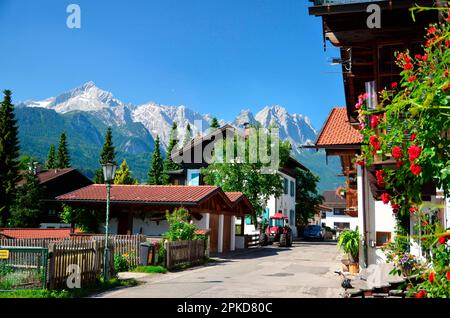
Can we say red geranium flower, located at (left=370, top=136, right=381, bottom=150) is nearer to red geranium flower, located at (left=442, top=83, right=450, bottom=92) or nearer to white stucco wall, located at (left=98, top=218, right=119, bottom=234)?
red geranium flower, located at (left=442, top=83, right=450, bottom=92)

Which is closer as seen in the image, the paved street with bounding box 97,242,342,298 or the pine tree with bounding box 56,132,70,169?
the paved street with bounding box 97,242,342,298

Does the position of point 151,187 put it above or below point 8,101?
below

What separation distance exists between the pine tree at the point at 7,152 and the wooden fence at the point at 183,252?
120ft

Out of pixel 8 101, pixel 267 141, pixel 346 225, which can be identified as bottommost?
pixel 346 225

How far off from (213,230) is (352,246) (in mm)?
12891

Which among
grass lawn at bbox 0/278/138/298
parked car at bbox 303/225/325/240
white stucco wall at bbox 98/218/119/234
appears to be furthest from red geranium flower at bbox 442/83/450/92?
parked car at bbox 303/225/325/240

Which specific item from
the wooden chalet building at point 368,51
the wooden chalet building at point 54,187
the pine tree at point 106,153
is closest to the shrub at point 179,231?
the wooden chalet building at point 368,51

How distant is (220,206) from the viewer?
29906mm

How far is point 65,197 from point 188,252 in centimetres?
1128

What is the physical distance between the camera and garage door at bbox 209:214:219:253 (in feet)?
92.9

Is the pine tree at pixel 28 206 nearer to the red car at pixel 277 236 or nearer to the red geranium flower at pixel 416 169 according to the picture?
the red car at pixel 277 236

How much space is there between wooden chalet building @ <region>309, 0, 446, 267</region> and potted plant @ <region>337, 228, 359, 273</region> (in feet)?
1.64
